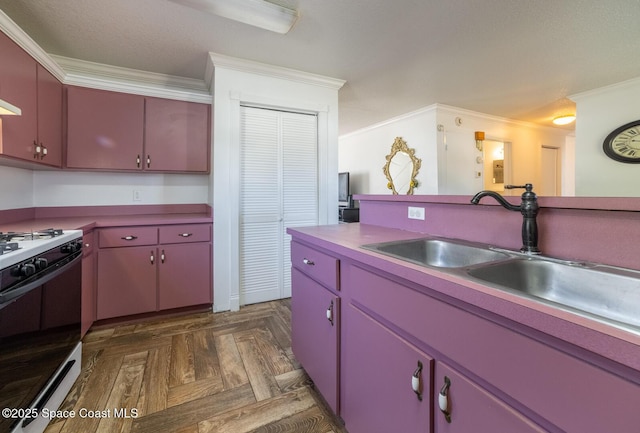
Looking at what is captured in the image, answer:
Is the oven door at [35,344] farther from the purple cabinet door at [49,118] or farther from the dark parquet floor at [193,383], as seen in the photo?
the purple cabinet door at [49,118]

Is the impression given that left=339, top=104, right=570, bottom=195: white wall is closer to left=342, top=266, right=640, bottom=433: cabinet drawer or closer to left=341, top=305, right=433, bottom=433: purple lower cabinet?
left=341, top=305, right=433, bottom=433: purple lower cabinet

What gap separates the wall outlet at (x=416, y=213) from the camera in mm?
1566

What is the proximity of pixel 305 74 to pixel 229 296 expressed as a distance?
2389 mm

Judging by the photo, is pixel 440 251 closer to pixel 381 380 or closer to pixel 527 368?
pixel 381 380

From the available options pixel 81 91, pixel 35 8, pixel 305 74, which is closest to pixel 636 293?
pixel 305 74

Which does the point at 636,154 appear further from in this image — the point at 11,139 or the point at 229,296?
the point at 11,139

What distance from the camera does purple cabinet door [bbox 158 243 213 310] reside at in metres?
2.45

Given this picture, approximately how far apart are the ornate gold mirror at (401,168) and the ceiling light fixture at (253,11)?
119 inches

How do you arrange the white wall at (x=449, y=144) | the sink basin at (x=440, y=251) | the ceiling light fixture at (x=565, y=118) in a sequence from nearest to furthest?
the sink basin at (x=440, y=251) → the white wall at (x=449, y=144) → the ceiling light fixture at (x=565, y=118)

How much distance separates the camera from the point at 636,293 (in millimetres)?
749

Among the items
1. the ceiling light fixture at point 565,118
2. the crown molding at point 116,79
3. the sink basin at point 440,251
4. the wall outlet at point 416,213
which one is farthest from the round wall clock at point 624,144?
the crown molding at point 116,79

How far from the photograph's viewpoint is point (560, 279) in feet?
2.98

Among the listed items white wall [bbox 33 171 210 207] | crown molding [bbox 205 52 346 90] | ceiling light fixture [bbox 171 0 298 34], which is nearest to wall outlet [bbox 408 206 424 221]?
ceiling light fixture [bbox 171 0 298 34]

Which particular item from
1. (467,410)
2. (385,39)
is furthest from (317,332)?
(385,39)
